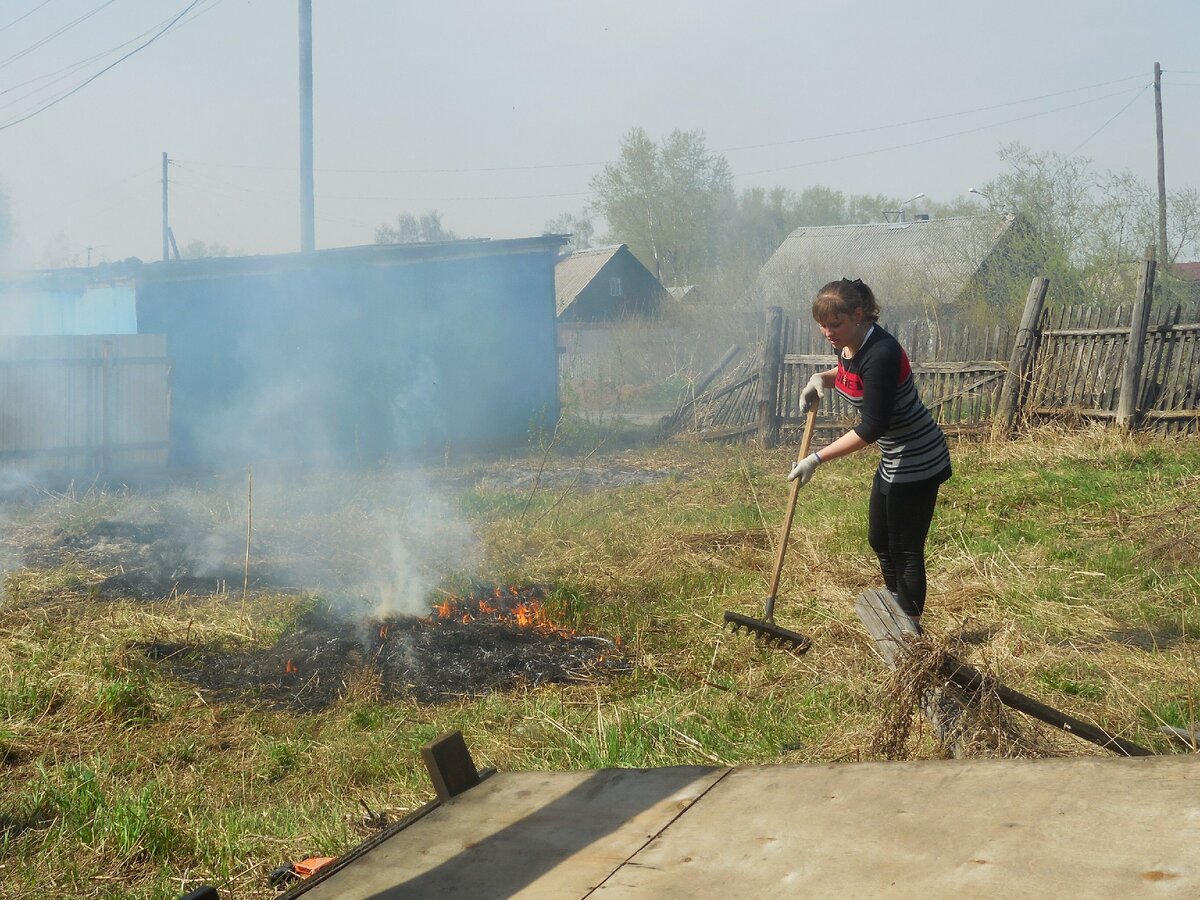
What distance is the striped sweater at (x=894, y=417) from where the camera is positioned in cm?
461

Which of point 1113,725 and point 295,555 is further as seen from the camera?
point 295,555

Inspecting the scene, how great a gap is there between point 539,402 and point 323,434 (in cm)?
410

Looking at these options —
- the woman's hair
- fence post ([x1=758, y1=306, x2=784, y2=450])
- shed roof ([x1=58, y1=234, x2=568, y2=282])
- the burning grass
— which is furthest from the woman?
shed roof ([x1=58, y1=234, x2=568, y2=282])

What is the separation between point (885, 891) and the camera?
73.9 inches

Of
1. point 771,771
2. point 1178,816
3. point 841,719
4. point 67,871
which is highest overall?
point 1178,816

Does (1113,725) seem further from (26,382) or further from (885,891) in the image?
(26,382)

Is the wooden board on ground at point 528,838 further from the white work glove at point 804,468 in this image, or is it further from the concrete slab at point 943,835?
the white work glove at point 804,468

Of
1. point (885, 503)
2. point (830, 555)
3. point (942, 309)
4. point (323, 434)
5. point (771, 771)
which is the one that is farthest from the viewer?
point (942, 309)

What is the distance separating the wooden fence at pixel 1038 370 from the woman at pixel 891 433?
7.71m

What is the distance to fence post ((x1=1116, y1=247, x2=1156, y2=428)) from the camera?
11273 mm

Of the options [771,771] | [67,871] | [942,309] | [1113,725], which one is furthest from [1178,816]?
[942,309]

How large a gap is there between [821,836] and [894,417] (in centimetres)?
288

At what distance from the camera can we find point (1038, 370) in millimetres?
12062

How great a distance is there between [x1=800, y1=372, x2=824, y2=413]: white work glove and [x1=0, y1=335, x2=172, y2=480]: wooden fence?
10000 mm
